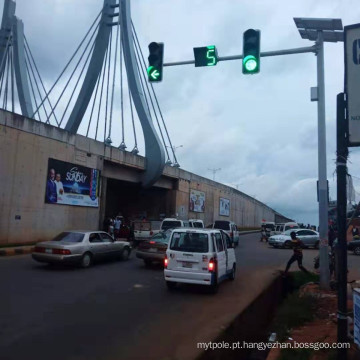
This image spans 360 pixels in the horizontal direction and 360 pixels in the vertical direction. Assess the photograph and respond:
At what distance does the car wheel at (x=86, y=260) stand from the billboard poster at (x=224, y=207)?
1713 inches

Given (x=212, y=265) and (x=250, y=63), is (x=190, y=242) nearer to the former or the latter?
(x=212, y=265)

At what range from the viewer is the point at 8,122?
21.2 meters

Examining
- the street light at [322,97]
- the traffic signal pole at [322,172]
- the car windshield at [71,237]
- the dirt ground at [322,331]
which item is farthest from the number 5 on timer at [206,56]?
the car windshield at [71,237]

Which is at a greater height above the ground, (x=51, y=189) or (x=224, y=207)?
(x=224, y=207)

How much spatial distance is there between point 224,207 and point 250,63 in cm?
5040

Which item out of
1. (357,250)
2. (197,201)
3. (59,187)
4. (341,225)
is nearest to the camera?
(341,225)

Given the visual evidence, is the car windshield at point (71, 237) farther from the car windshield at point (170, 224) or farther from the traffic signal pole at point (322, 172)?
the car windshield at point (170, 224)

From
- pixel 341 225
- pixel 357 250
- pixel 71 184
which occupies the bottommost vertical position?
pixel 357 250

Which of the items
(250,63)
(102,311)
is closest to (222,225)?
(250,63)

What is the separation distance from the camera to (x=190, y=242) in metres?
11.3

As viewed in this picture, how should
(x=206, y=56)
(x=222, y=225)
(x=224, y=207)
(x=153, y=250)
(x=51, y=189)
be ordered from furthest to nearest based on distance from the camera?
(x=224, y=207) → (x=222, y=225) → (x=51, y=189) → (x=153, y=250) → (x=206, y=56)

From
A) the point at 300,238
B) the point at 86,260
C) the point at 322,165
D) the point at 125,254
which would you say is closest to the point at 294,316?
the point at 322,165

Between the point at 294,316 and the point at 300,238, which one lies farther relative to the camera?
the point at 300,238

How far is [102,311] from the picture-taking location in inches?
336
